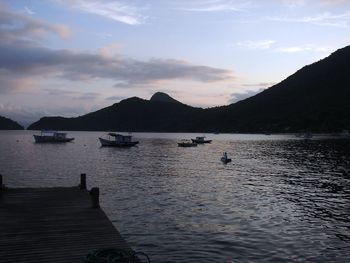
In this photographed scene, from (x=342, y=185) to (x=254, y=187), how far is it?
1018 cm

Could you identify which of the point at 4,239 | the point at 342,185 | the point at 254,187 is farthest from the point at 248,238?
the point at 342,185

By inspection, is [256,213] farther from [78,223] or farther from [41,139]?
[41,139]

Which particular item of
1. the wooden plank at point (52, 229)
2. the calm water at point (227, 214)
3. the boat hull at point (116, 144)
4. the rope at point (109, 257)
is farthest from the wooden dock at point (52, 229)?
the boat hull at point (116, 144)

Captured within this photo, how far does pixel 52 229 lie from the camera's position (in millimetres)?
17547

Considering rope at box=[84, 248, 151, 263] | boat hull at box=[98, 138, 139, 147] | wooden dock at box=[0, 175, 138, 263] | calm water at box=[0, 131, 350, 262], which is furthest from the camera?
boat hull at box=[98, 138, 139, 147]

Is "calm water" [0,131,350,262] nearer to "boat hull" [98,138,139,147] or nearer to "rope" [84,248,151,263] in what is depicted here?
"rope" [84,248,151,263]

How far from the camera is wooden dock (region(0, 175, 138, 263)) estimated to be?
14.3 m

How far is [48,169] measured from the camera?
207 feet

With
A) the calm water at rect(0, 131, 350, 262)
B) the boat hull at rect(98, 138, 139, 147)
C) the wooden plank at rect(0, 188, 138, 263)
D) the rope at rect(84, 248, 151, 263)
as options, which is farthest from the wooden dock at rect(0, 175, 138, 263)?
the boat hull at rect(98, 138, 139, 147)

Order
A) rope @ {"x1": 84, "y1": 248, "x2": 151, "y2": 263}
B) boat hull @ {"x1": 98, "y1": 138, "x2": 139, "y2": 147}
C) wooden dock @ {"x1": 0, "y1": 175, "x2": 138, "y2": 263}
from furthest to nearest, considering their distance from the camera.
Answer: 1. boat hull @ {"x1": 98, "y1": 138, "x2": 139, "y2": 147}
2. wooden dock @ {"x1": 0, "y1": 175, "x2": 138, "y2": 263}
3. rope @ {"x1": 84, "y1": 248, "x2": 151, "y2": 263}

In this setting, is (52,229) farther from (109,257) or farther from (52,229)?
(109,257)

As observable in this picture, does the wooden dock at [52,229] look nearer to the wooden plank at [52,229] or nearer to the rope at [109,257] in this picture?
the wooden plank at [52,229]

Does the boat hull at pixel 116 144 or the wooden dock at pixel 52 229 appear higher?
the boat hull at pixel 116 144

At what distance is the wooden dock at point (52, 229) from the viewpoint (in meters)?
14.3
